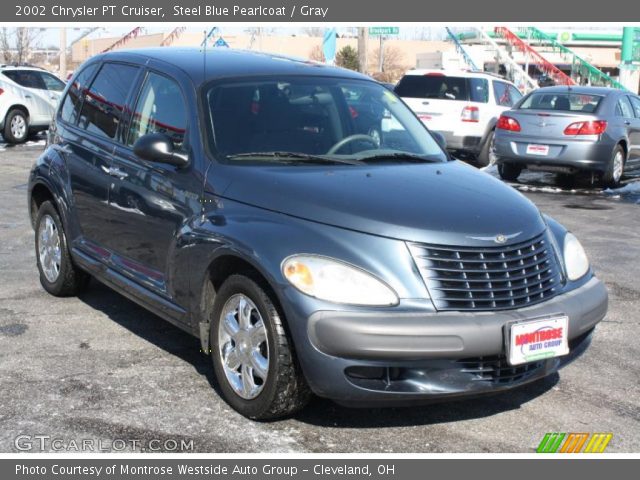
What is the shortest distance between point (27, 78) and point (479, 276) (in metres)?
17.9

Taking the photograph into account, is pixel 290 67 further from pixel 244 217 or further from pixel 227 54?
pixel 244 217

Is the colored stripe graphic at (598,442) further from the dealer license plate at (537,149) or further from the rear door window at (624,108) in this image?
the rear door window at (624,108)

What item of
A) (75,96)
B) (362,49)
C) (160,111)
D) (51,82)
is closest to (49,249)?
(75,96)

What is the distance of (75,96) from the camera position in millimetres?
6578

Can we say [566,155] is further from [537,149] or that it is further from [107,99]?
[107,99]

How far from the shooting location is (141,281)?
5379 millimetres

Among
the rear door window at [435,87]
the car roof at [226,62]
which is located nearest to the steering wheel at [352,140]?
the car roof at [226,62]

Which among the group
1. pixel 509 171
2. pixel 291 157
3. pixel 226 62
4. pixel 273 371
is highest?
pixel 226 62

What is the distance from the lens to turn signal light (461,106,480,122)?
16.2m

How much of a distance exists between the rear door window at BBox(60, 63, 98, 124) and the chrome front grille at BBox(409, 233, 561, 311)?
3.29 meters

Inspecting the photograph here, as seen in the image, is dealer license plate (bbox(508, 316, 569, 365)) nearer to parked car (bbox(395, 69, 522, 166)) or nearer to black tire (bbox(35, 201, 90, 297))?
black tire (bbox(35, 201, 90, 297))

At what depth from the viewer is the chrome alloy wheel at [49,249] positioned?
6582mm

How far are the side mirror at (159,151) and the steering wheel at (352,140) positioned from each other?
820 mm

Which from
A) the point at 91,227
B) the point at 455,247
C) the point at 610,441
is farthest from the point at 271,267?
the point at 91,227
